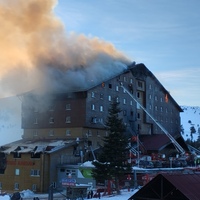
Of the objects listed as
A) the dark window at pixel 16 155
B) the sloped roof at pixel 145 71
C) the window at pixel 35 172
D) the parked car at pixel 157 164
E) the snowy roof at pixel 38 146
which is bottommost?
the window at pixel 35 172

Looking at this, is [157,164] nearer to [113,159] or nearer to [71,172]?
[71,172]

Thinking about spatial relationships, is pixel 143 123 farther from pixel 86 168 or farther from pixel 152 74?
pixel 86 168

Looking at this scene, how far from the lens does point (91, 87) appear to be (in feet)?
180

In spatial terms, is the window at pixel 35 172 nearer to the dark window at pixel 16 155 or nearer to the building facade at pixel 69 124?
the building facade at pixel 69 124

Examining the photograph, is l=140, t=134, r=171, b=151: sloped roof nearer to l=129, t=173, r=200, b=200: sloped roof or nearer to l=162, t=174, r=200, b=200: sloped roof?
l=162, t=174, r=200, b=200: sloped roof

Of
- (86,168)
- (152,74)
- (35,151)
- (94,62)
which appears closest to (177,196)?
(86,168)

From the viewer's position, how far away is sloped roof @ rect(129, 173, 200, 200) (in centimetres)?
2217

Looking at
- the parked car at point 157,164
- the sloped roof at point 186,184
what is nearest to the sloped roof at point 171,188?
the sloped roof at point 186,184

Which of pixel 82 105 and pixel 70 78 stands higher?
pixel 70 78

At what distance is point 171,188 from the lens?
22.8 meters

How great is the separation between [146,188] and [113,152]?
13.6 m

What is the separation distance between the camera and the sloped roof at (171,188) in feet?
72.7

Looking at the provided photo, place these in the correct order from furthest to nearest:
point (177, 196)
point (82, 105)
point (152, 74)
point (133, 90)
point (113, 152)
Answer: point (152, 74), point (133, 90), point (82, 105), point (113, 152), point (177, 196)

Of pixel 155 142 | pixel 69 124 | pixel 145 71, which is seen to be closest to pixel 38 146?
pixel 69 124
